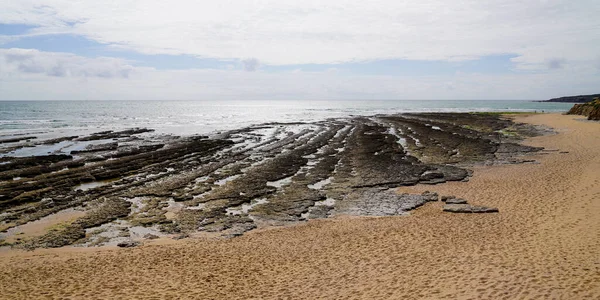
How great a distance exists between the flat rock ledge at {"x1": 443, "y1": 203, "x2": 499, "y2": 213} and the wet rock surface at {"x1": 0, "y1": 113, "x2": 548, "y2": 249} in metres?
0.05

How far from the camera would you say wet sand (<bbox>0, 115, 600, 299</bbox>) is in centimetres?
1148

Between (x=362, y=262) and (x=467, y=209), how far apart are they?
8.24m

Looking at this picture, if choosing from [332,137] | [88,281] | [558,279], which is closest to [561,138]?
[332,137]

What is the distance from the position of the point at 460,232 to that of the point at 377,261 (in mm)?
4625

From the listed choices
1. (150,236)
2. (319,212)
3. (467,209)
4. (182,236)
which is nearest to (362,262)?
(319,212)

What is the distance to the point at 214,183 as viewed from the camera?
1035 inches

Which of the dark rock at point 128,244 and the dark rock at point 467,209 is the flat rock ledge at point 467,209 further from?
the dark rock at point 128,244

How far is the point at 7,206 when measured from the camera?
20844mm

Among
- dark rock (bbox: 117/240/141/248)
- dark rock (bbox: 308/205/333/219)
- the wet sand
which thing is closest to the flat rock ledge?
the wet sand

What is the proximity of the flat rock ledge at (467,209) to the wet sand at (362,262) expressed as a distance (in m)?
0.50

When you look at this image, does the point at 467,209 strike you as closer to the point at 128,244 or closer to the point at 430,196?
the point at 430,196

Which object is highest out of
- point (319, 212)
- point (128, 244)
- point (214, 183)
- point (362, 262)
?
point (214, 183)

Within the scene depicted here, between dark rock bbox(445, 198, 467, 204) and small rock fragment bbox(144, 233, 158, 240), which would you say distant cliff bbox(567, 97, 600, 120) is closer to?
dark rock bbox(445, 198, 467, 204)

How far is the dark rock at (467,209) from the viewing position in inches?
742
